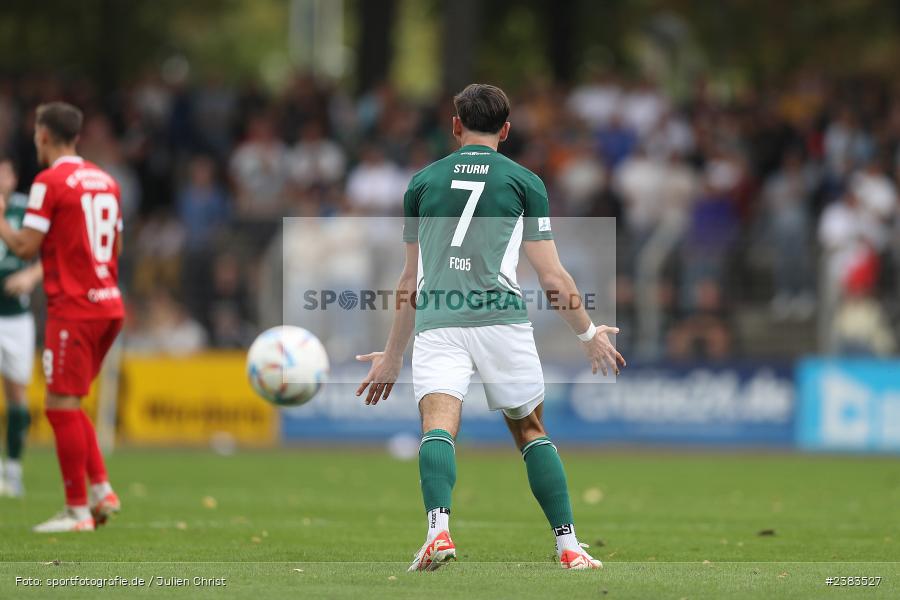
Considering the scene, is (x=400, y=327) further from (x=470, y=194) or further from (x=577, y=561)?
(x=577, y=561)

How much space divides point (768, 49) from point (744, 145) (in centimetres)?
1237

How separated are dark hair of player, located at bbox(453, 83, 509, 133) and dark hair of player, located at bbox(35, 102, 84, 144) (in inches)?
137

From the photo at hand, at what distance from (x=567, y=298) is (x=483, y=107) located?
3.59 ft

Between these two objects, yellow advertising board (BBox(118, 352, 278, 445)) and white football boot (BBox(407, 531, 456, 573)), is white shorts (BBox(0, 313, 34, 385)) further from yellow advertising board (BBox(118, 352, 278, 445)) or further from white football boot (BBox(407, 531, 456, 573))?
yellow advertising board (BBox(118, 352, 278, 445))

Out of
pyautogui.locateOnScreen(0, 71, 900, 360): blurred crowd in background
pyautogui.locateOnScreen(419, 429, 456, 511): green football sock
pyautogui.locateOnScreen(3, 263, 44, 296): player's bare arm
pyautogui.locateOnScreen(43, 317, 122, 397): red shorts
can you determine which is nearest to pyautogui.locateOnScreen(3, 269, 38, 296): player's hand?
pyautogui.locateOnScreen(3, 263, 44, 296): player's bare arm

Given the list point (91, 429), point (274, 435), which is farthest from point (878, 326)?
point (91, 429)

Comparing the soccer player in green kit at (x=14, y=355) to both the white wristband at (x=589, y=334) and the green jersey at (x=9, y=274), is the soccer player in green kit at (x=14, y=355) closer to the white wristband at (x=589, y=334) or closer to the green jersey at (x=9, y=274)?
the green jersey at (x=9, y=274)

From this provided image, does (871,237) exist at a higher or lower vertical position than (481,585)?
higher

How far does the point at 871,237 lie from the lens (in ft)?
66.6

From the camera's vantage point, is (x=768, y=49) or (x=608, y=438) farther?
(x=768, y=49)

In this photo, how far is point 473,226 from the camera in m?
8.05

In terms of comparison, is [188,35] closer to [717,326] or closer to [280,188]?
[280,188]

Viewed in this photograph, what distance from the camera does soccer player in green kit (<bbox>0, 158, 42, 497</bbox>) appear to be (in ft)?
42.9

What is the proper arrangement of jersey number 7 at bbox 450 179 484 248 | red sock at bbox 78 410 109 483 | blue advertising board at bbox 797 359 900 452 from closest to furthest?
jersey number 7 at bbox 450 179 484 248, red sock at bbox 78 410 109 483, blue advertising board at bbox 797 359 900 452
